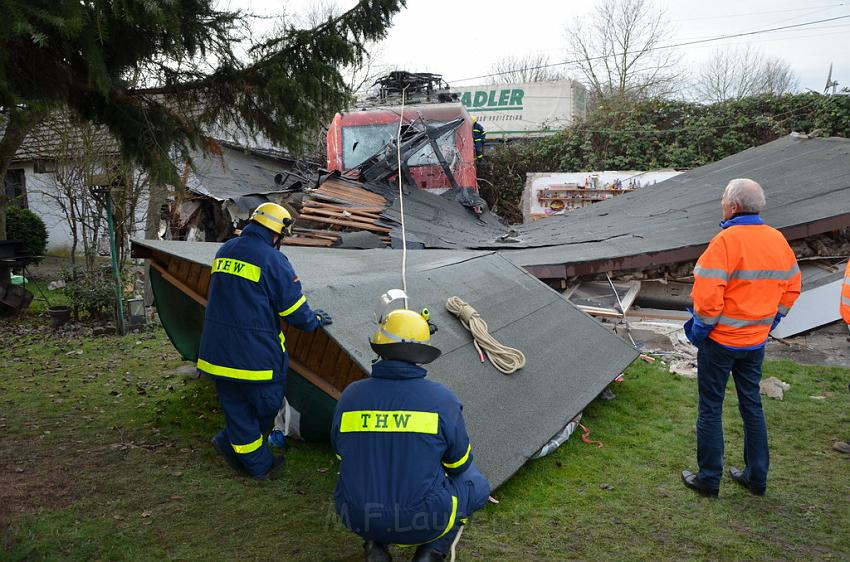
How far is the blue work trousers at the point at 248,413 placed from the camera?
13.1 ft

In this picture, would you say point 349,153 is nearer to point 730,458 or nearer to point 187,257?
point 187,257

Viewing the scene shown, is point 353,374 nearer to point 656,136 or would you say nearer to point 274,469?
point 274,469

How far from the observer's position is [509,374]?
4496 mm

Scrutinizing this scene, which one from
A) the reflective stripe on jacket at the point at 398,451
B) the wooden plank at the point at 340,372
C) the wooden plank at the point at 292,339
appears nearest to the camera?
the reflective stripe on jacket at the point at 398,451

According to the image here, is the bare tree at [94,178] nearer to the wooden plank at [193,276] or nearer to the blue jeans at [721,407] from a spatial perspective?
the wooden plank at [193,276]

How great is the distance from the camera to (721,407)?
151 inches

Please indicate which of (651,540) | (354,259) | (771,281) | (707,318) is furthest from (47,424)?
(771,281)

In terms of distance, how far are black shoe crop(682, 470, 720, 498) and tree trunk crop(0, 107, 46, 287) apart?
13.8 feet

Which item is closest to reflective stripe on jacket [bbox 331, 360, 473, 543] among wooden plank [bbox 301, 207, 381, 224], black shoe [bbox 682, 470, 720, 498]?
black shoe [bbox 682, 470, 720, 498]

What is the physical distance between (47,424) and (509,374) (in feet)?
12.3

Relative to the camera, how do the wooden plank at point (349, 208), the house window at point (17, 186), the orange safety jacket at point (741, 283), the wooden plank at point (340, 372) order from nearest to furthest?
the orange safety jacket at point (741, 283), the wooden plank at point (340, 372), the wooden plank at point (349, 208), the house window at point (17, 186)

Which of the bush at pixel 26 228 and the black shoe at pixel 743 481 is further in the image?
the bush at pixel 26 228

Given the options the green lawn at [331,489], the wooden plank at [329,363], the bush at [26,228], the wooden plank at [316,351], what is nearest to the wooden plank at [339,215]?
the green lawn at [331,489]

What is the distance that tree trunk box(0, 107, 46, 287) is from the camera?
3.27m
